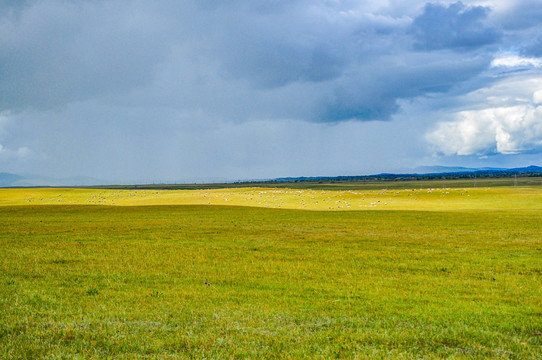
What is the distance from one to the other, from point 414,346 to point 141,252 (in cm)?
1639

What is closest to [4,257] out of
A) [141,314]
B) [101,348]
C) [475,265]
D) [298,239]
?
[141,314]

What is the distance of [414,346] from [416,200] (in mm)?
78510

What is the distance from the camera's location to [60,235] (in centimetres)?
2922

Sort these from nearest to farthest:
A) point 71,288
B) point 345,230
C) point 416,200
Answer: point 71,288, point 345,230, point 416,200

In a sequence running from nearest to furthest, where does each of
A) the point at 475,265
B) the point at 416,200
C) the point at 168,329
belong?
1. the point at 168,329
2. the point at 475,265
3. the point at 416,200

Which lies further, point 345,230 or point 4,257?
point 345,230

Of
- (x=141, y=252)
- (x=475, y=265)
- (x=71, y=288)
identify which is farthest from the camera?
(x=141, y=252)

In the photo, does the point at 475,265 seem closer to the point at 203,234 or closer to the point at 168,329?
the point at 168,329

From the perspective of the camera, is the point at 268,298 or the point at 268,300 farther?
the point at 268,298

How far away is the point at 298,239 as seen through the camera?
93.7 ft

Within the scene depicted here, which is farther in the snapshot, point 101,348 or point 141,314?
point 141,314

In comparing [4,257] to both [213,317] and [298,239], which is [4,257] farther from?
[298,239]

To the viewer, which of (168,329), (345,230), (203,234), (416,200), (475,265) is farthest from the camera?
(416,200)

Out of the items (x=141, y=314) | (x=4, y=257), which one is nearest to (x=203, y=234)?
(x=4, y=257)
